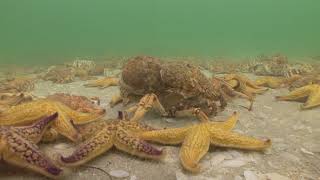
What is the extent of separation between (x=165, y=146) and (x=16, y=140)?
1.93 m

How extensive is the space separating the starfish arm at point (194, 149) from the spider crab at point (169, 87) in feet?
3.88

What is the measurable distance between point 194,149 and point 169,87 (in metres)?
1.73

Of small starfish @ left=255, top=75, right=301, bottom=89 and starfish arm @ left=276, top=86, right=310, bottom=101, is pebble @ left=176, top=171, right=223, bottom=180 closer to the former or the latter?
starfish arm @ left=276, top=86, right=310, bottom=101

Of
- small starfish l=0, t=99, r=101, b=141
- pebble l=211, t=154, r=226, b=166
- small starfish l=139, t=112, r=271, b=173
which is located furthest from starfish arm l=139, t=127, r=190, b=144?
small starfish l=0, t=99, r=101, b=141

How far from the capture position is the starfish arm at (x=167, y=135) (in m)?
4.56

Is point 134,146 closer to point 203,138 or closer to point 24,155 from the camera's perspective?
point 203,138

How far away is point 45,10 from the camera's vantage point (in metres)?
156

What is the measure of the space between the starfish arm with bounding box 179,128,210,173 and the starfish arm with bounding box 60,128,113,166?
34.0 inches

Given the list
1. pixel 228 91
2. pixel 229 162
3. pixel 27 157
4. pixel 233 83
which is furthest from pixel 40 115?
pixel 233 83

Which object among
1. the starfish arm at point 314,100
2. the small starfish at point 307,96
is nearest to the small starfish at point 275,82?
the small starfish at point 307,96

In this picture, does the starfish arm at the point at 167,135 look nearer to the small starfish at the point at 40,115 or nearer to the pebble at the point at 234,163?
the pebble at the point at 234,163

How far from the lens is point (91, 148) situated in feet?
13.1

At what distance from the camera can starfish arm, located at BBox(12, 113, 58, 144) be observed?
3.81 metres

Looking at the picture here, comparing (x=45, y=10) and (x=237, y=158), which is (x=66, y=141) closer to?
(x=237, y=158)
